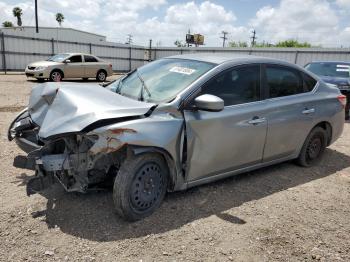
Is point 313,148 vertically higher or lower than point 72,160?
lower

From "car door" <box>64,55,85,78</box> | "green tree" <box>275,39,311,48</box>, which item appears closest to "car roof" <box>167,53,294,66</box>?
"car door" <box>64,55,85,78</box>

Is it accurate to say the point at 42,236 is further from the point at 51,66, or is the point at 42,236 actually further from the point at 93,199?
the point at 51,66

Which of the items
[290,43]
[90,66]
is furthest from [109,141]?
[290,43]

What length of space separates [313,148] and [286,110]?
4.00ft

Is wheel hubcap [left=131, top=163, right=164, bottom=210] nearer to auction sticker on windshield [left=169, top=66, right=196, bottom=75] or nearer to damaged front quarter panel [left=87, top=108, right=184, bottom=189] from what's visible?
damaged front quarter panel [left=87, top=108, right=184, bottom=189]

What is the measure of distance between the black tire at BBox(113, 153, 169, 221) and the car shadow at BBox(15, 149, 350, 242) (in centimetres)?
12

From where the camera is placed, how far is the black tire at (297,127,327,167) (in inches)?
205

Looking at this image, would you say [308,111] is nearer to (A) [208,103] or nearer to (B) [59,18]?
(A) [208,103]

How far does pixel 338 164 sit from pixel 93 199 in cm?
413

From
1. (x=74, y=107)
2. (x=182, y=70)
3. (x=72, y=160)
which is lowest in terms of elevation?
(x=72, y=160)

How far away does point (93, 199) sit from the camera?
3857 mm

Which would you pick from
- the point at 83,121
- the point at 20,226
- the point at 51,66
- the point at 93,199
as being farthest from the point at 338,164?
the point at 51,66

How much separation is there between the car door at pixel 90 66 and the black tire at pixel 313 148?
47.7 feet

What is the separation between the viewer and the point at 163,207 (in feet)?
12.3
